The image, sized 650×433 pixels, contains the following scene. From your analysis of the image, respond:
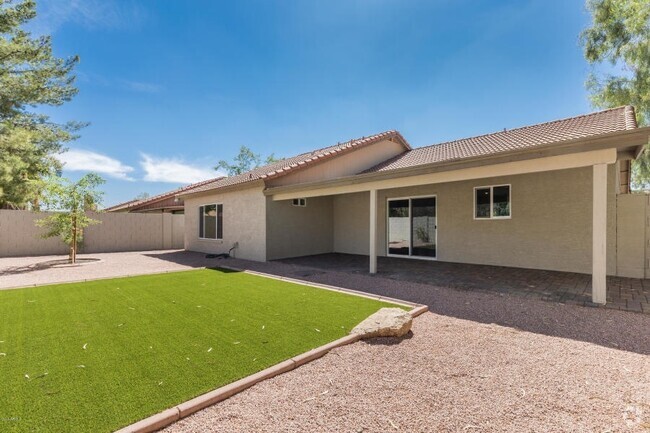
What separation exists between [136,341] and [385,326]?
322cm

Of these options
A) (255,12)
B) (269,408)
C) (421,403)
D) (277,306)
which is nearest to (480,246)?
(277,306)

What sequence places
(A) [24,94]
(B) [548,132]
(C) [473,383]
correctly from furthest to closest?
1. (A) [24,94]
2. (B) [548,132]
3. (C) [473,383]

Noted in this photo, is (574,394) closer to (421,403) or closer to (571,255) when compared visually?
(421,403)

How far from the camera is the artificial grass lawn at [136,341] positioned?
98.7 inches

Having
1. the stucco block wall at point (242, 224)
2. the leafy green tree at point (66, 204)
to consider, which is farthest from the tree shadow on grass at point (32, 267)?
the stucco block wall at point (242, 224)

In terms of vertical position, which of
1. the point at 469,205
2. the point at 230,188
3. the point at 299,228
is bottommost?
the point at 299,228

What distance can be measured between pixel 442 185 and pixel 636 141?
5545mm

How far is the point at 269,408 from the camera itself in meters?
2.58

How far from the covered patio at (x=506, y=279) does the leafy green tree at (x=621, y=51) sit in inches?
424

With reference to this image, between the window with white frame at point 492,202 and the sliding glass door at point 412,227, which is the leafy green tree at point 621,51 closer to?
the window with white frame at point 492,202

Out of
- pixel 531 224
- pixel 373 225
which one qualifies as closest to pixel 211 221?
pixel 373 225

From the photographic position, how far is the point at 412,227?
445 inches

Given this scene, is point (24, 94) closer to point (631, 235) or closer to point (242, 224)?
point (242, 224)

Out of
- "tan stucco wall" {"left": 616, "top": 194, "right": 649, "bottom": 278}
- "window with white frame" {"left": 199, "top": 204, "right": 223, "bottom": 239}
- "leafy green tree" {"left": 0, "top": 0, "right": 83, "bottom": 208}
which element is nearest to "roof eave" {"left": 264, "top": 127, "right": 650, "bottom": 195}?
"tan stucco wall" {"left": 616, "top": 194, "right": 649, "bottom": 278}
